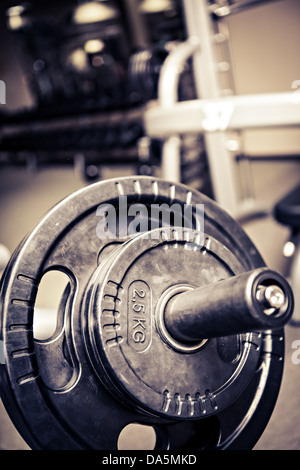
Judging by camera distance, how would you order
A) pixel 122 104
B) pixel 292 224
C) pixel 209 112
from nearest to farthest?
pixel 292 224
pixel 209 112
pixel 122 104

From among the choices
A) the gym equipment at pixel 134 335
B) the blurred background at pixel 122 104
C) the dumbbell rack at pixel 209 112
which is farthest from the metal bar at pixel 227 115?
the gym equipment at pixel 134 335

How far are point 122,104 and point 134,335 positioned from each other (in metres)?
2.95

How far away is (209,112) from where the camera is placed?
1502 mm

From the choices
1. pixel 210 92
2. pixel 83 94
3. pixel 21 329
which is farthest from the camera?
pixel 83 94

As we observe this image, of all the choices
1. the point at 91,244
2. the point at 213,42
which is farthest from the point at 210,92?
the point at 91,244

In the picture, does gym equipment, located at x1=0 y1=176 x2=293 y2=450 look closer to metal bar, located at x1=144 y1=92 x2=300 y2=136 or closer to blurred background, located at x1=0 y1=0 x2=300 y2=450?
blurred background, located at x1=0 y1=0 x2=300 y2=450

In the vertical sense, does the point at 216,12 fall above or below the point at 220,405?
A: above

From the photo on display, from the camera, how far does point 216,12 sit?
81.8 inches

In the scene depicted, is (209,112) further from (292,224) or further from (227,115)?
(292,224)

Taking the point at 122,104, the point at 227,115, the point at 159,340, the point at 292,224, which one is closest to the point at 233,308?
the point at 159,340

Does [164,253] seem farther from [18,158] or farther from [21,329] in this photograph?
[18,158]

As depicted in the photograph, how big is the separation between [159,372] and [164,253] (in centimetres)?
12

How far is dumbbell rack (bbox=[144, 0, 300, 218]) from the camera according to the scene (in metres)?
1.38

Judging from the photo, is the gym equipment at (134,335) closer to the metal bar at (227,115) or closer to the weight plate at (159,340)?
the weight plate at (159,340)
